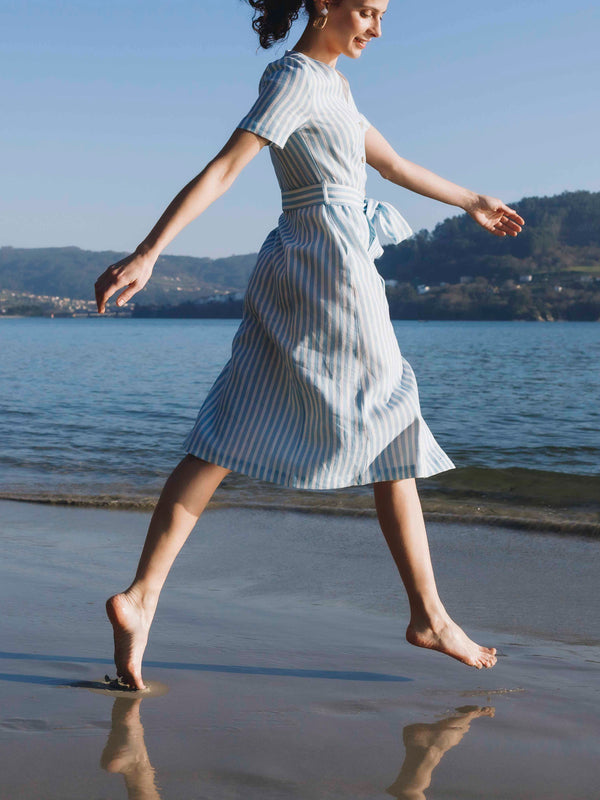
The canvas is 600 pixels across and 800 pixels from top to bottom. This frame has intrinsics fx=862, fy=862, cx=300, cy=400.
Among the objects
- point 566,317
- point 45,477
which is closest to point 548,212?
point 566,317

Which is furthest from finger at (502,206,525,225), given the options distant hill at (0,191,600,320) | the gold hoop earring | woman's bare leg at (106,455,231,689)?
distant hill at (0,191,600,320)

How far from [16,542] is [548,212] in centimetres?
11545

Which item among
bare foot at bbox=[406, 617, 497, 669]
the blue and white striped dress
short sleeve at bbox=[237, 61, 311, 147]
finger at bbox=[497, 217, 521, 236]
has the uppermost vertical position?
short sleeve at bbox=[237, 61, 311, 147]

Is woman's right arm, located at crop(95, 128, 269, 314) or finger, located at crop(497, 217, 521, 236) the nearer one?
woman's right arm, located at crop(95, 128, 269, 314)

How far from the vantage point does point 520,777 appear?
1507mm

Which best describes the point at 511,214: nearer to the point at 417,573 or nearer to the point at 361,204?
the point at 361,204

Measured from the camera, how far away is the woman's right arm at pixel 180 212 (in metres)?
1.61

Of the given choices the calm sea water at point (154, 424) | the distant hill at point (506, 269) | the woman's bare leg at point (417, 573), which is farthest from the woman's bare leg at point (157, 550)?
the distant hill at point (506, 269)

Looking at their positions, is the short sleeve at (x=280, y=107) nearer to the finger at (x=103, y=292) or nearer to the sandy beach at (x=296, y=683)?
the finger at (x=103, y=292)

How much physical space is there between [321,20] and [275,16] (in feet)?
0.48

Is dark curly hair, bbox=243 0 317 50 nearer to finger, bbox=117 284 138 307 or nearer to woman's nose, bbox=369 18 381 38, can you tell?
woman's nose, bbox=369 18 381 38

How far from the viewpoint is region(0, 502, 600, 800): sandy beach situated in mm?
1496

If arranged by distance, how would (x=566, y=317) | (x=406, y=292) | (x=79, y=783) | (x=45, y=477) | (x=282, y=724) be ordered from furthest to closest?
(x=406, y=292)
(x=566, y=317)
(x=45, y=477)
(x=282, y=724)
(x=79, y=783)

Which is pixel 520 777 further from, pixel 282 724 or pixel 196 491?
pixel 196 491
